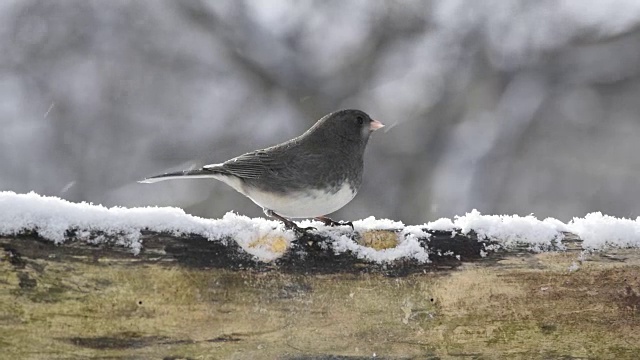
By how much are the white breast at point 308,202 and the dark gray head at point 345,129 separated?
10.1 inches

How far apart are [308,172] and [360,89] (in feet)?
10.5

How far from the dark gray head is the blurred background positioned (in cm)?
271

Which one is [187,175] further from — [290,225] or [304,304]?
[304,304]

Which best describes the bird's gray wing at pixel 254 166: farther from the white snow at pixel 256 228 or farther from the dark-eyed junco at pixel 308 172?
the white snow at pixel 256 228

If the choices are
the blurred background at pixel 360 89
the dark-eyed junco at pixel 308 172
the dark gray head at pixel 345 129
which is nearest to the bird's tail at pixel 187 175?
the dark-eyed junco at pixel 308 172

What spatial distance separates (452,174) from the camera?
18.9ft

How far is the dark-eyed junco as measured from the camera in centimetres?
258

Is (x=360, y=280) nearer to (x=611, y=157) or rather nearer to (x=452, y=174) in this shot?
(x=452, y=174)

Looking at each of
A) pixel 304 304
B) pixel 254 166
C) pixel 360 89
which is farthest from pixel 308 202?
pixel 360 89

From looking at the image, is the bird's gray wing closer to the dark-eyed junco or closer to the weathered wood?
the dark-eyed junco

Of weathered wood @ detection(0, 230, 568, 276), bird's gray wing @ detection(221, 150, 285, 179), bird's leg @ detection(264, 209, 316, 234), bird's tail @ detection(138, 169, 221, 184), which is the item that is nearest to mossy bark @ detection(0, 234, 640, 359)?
weathered wood @ detection(0, 230, 568, 276)

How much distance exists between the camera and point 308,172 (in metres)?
2.62

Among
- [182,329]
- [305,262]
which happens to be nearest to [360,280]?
[305,262]

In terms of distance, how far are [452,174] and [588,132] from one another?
120cm
